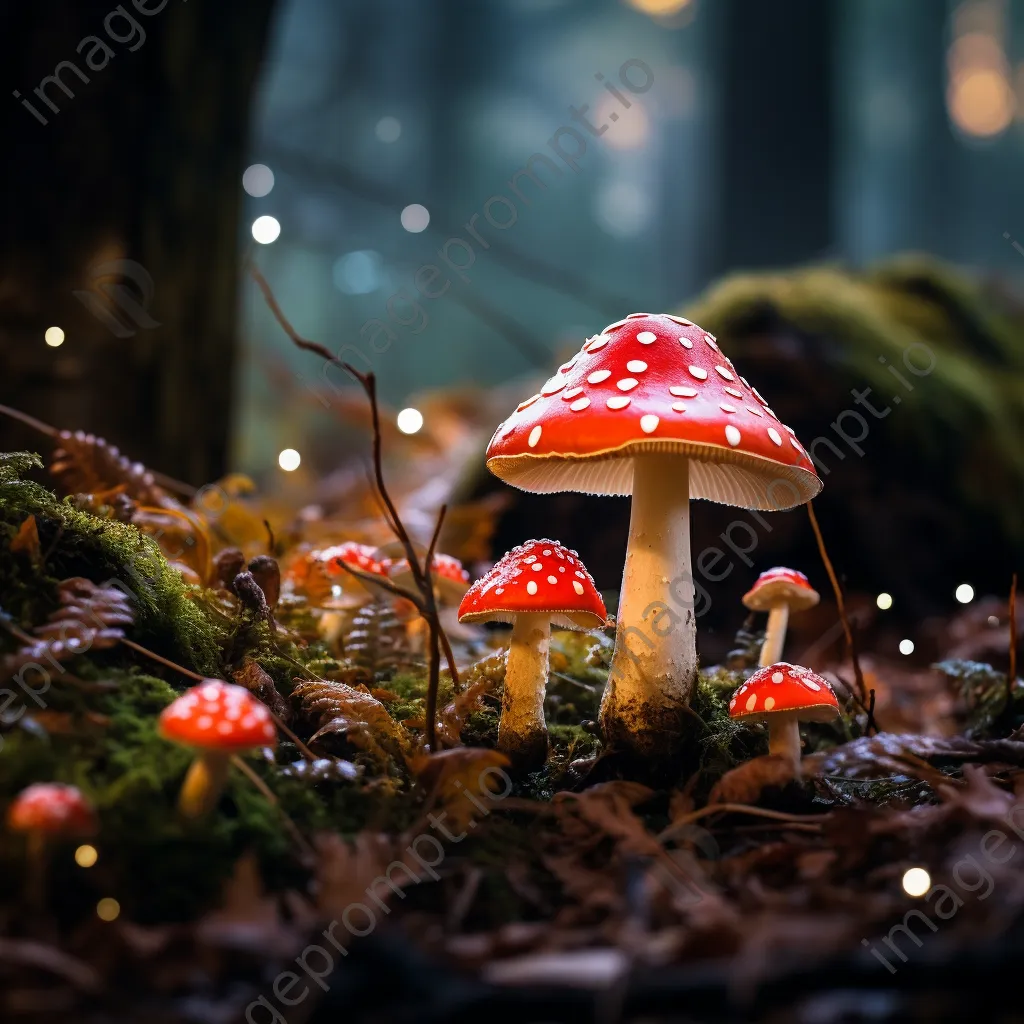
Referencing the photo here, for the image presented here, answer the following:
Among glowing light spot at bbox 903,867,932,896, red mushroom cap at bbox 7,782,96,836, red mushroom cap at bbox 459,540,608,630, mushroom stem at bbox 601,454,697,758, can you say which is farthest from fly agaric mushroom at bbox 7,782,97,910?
glowing light spot at bbox 903,867,932,896

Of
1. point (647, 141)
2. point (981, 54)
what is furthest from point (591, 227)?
point (981, 54)

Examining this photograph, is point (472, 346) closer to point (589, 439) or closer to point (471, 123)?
point (471, 123)

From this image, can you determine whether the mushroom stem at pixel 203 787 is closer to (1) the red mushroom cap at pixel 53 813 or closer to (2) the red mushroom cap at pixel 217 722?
(2) the red mushroom cap at pixel 217 722

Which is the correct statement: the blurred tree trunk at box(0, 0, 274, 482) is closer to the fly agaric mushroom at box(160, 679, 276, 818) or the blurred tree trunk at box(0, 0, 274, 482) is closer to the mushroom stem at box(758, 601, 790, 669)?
the fly agaric mushroom at box(160, 679, 276, 818)
